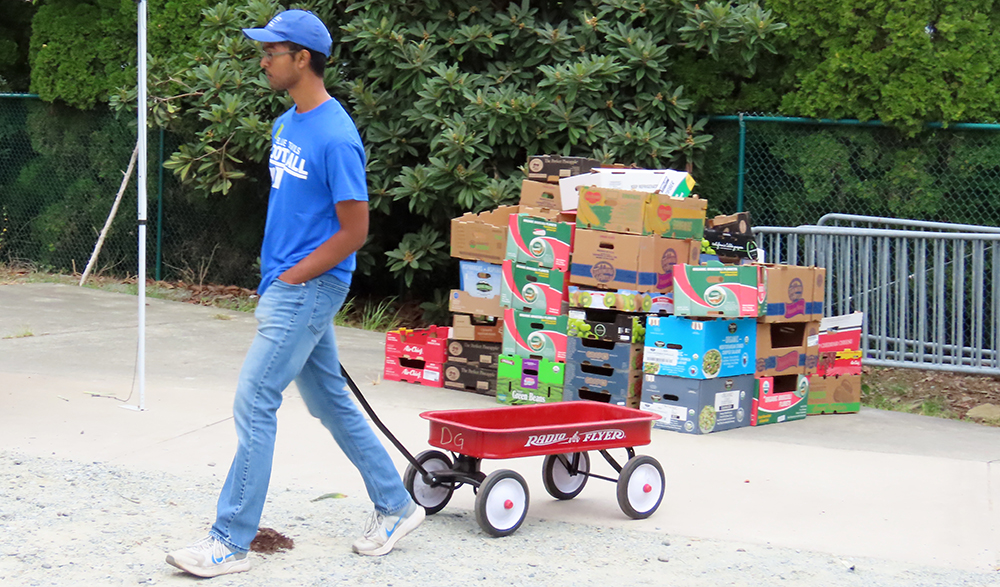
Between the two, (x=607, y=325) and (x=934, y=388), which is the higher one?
(x=607, y=325)

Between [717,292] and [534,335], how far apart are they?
134 centimetres

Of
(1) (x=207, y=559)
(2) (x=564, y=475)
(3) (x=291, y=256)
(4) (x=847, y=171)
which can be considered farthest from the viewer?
(4) (x=847, y=171)

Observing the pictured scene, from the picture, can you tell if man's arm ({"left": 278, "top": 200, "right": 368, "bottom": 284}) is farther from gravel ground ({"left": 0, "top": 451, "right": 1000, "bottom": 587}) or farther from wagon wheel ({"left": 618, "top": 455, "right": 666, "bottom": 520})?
wagon wheel ({"left": 618, "top": 455, "right": 666, "bottom": 520})

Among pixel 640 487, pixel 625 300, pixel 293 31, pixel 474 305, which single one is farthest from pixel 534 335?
pixel 293 31

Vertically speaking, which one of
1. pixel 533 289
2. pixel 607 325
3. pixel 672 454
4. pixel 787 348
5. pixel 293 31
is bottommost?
pixel 672 454

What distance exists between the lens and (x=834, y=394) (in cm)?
747


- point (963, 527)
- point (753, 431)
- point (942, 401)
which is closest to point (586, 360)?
point (753, 431)

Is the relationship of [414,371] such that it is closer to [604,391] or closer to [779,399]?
[604,391]

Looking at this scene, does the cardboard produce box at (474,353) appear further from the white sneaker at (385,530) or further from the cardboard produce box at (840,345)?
the white sneaker at (385,530)

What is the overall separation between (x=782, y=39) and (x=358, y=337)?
4717mm

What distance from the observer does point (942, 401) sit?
8.57 m

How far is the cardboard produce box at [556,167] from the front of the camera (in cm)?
789

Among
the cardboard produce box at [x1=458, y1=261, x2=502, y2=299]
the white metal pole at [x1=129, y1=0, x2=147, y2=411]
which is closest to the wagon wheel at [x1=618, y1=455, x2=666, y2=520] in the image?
the cardboard produce box at [x1=458, y1=261, x2=502, y2=299]

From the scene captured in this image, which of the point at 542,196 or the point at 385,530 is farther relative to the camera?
the point at 542,196
